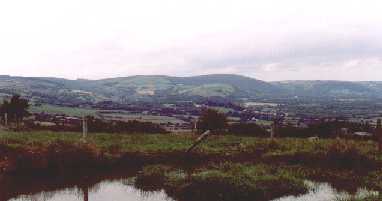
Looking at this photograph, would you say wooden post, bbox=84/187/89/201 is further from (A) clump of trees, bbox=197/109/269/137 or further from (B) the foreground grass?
(A) clump of trees, bbox=197/109/269/137

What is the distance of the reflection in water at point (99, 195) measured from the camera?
24.1 meters

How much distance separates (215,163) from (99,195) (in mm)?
10086

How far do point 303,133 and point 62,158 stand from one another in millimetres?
35474

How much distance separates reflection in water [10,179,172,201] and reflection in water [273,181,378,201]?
6.19 m

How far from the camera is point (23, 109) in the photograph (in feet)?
221

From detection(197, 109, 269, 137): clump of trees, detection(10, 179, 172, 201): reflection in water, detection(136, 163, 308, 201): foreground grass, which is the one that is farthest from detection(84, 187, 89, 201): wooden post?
detection(197, 109, 269, 137): clump of trees

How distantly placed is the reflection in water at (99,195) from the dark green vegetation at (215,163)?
859 mm

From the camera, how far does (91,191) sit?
2578 centimetres

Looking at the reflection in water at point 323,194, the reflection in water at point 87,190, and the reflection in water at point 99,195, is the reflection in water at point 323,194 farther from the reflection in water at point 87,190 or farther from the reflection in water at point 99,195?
the reflection in water at point 99,195

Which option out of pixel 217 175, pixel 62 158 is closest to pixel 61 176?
pixel 62 158

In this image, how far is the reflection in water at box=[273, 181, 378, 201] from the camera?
939 inches

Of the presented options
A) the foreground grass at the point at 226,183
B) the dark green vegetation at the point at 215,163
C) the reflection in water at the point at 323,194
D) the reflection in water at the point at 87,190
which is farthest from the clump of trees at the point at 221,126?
the reflection in water at the point at 323,194

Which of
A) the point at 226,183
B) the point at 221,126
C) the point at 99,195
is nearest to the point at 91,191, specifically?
the point at 99,195

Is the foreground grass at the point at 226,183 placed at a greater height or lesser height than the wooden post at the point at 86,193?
greater
